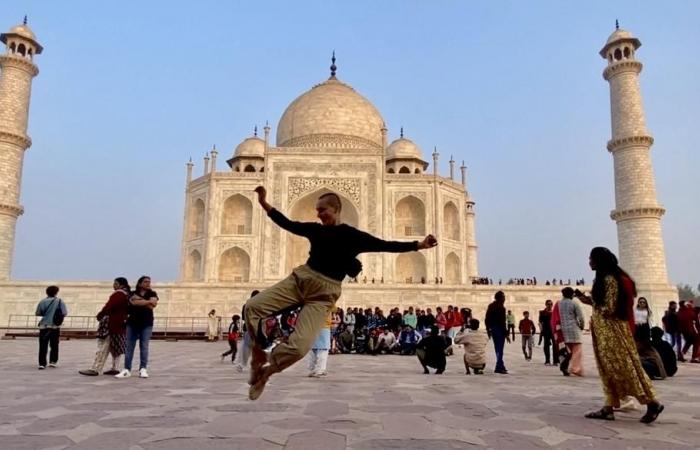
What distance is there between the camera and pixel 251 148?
33.7 metres

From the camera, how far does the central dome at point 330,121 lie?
3366 centimetres

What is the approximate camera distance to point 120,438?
2783 mm

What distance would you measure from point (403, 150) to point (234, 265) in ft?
42.2

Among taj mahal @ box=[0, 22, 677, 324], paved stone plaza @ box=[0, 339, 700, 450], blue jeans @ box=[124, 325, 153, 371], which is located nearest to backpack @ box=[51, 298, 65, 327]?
paved stone plaza @ box=[0, 339, 700, 450]

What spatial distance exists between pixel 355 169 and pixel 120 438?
26.5m

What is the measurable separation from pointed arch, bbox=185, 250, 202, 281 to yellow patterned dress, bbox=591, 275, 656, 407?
2667cm

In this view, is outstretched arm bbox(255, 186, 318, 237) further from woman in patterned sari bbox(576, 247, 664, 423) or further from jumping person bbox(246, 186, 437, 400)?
woman in patterned sari bbox(576, 247, 664, 423)

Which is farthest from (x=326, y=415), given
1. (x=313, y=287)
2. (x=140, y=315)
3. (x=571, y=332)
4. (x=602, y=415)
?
(x=571, y=332)

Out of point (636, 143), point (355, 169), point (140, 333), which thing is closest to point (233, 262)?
point (355, 169)

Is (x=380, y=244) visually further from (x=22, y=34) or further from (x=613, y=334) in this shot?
(x=22, y=34)

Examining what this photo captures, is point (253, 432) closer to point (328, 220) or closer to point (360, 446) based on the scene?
point (360, 446)

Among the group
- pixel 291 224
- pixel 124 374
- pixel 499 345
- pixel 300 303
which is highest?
pixel 291 224

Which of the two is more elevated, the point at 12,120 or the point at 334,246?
the point at 12,120

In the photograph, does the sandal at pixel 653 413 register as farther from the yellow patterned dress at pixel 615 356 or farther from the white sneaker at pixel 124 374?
the white sneaker at pixel 124 374
